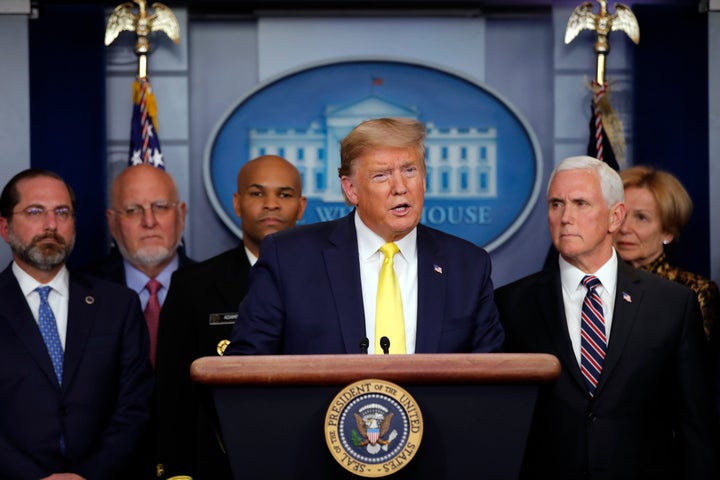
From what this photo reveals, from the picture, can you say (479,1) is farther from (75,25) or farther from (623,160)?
(75,25)

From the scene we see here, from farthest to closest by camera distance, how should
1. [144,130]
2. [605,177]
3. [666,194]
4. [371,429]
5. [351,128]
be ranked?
[351,128], [144,130], [666,194], [605,177], [371,429]

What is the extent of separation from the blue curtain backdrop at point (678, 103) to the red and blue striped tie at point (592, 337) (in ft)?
5.86

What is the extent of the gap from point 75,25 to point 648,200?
8.54ft

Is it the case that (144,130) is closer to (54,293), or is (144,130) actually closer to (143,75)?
(143,75)

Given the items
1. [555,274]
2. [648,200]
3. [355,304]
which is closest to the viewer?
[355,304]

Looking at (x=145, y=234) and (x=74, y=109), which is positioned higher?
(x=74, y=109)

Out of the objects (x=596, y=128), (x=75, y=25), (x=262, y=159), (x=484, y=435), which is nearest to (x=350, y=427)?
(x=484, y=435)

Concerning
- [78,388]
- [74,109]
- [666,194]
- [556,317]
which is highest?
[74,109]

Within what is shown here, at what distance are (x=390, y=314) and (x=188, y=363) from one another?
1.40 metres

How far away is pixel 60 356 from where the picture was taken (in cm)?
378

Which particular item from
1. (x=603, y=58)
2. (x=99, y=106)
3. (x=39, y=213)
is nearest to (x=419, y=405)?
(x=39, y=213)

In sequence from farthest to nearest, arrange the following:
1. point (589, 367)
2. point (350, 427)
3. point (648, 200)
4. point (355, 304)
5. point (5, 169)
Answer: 1. point (5, 169)
2. point (648, 200)
3. point (589, 367)
4. point (355, 304)
5. point (350, 427)

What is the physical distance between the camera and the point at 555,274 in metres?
3.53

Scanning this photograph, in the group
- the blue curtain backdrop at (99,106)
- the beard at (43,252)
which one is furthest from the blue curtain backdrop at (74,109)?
the beard at (43,252)
